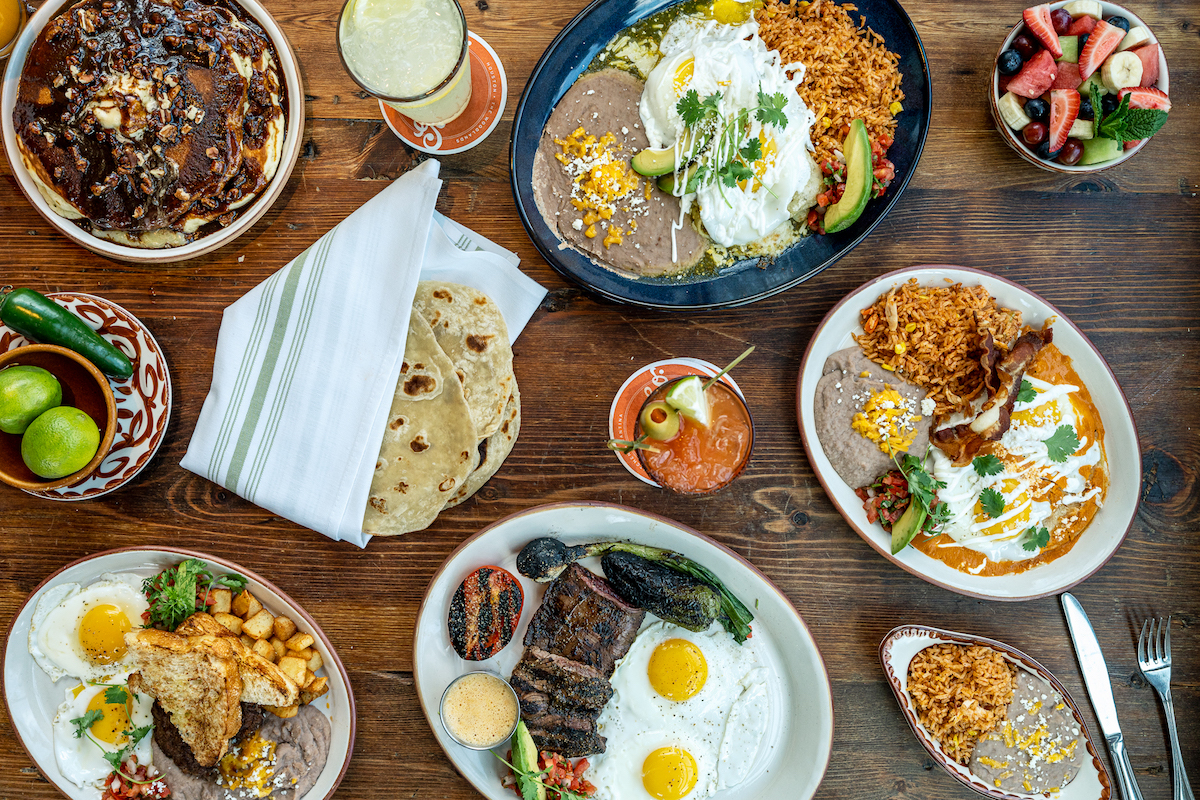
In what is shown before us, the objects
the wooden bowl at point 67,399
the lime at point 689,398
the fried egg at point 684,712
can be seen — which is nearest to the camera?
the lime at point 689,398

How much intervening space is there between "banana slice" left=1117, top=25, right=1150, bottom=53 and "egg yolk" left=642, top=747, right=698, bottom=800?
3.22m

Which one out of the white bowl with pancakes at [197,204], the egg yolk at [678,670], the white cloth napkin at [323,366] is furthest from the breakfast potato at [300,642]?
the white bowl with pancakes at [197,204]

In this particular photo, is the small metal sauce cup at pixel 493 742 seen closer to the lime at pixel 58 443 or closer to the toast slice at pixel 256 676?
the toast slice at pixel 256 676

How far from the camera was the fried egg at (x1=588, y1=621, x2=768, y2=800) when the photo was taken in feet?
8.72

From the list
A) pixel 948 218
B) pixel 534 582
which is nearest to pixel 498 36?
pixel 948 218

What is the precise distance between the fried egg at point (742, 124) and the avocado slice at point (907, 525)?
1.20 meters

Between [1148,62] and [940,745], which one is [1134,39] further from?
[940,745]

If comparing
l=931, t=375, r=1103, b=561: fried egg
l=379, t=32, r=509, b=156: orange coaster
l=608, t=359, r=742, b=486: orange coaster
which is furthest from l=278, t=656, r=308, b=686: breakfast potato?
l=931, t=375, r=1103, b=561: fried egg

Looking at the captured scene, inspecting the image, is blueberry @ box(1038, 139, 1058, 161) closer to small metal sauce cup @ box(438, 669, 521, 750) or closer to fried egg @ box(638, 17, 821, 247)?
fried egg @ box(638, 17, 821, 247)

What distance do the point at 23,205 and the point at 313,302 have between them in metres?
1.33

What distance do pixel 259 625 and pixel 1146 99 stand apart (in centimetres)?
388

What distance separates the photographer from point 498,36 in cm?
274

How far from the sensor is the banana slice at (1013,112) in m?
2.64

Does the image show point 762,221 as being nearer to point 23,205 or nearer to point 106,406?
point 106,406
